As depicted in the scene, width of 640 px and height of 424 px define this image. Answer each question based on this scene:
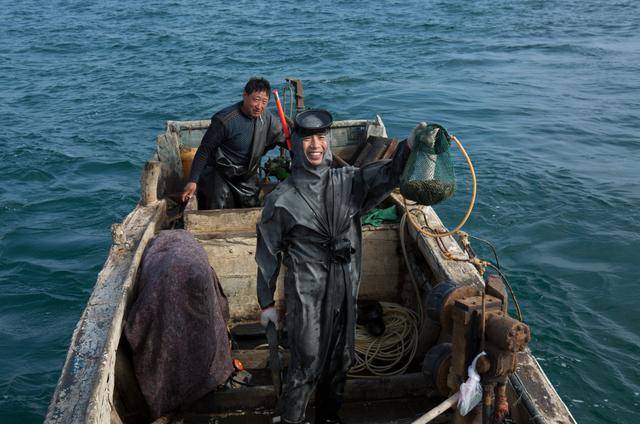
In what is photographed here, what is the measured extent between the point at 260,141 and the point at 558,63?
1581cm

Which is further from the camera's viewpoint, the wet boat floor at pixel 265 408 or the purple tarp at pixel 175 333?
the wet boat floor at pixel 265 408

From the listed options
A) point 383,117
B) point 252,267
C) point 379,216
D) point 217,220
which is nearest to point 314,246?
point 252,267

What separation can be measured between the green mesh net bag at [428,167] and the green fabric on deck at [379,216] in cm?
242

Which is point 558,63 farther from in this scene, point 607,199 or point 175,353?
point 175,353

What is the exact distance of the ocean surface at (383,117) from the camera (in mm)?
8391

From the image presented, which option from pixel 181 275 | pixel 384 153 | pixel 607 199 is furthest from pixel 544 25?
pixel 181 275

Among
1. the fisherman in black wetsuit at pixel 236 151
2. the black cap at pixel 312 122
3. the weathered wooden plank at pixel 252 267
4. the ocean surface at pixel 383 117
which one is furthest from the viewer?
the ocean surface at pixel 383 117

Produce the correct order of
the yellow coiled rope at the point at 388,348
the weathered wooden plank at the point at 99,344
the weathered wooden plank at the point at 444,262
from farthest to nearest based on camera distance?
the yellow coiled rope at the point at 388,348
the weathered wooden plank at the point at 444,262
the weathered wooden plank at the point at 99,344

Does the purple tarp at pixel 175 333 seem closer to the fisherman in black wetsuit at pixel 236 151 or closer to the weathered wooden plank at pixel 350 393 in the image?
the weathered wooden plank at pixel 350 393

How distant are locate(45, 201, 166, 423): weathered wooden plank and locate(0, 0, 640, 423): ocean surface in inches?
108

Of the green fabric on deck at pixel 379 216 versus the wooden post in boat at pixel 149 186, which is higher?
the wooden post in boat at pixel 149 186

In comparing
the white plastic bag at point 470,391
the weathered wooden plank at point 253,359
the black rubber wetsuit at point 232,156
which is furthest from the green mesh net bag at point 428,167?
the black rubber wetsuit at point 232,156

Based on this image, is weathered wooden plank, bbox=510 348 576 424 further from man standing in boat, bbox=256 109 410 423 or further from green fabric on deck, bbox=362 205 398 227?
green fabric on deck, bbox=362 205 398 227

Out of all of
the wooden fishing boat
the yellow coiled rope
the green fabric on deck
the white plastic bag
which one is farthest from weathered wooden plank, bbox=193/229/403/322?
the white plastic bag
